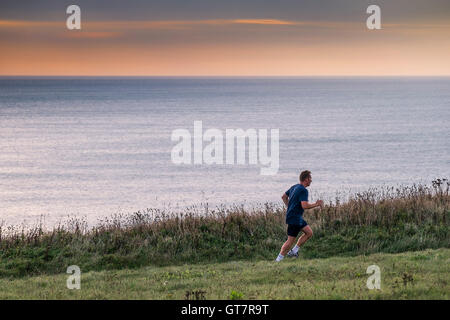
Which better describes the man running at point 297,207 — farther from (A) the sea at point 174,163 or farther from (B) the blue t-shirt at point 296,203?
(A) the sea at point 174,163

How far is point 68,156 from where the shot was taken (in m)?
73.4

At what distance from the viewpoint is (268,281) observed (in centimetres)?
1216

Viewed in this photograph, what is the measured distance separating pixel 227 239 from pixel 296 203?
11.4ft

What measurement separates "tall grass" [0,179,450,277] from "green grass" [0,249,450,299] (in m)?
1.12

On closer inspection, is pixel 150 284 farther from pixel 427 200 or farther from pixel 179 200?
pixel 179 200

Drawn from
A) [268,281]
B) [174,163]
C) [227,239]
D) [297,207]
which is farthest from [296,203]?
[174,163]

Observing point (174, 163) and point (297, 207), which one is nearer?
point (297, 207)

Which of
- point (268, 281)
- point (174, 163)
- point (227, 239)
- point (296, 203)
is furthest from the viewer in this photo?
point (174, 163)

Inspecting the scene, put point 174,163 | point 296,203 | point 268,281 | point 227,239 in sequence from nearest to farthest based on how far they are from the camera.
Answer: point 268,281
point 296,203
point 227,239
point 174,163

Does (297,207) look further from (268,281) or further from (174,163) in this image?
(174,163)

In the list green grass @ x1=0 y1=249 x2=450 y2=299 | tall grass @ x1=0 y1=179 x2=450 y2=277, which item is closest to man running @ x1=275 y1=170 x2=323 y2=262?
green grass @ x1=0 y1=249 x2=450 y2=299

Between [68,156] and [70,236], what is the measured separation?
5746cm

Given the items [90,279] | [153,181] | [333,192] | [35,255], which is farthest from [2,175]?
[90,279]

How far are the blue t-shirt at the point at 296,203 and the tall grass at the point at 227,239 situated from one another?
5.41ft
